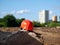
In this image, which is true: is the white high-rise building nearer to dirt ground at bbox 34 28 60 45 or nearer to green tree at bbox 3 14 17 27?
green tree at bbox 3 14 17 27

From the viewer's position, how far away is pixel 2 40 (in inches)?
73.9

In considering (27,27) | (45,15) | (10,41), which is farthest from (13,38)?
(45,15)

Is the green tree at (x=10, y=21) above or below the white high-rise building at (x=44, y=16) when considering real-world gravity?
below

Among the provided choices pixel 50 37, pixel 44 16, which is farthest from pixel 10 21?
pixel 44 16

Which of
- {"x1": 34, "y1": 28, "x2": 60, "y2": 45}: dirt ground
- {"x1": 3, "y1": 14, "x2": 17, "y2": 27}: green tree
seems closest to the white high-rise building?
{"x1": 3, "y1": 14, "x2": 17, "y2": 27}: green tree

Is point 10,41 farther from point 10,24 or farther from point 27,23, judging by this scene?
point 10,24

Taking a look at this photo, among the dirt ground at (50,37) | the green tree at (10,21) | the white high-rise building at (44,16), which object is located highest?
the white high-rise building at (44,16)

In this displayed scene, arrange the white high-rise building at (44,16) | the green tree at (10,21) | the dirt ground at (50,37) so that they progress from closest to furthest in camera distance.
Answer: the dirt ground at (50,37), the green tree at (10,21), the white high-rise building at (44,16)

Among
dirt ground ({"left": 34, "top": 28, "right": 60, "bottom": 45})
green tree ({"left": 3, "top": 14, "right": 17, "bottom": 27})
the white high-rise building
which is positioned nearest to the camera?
dirt ground ({"left": 34, "top": 28, "right": 60, "bottom": 45})

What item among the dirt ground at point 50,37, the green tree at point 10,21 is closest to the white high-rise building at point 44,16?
the green tree at point 10,21

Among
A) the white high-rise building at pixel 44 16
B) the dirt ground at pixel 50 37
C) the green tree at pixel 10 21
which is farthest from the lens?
the white high-rise building at pixel 44 16

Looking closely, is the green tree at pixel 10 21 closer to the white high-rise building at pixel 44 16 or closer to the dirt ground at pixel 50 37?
the dirt ground at pixel 50 37

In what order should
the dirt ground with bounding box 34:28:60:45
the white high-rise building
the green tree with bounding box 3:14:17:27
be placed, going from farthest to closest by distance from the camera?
the white high-rise building < the green tree with bounding box 3:14:17:27 < the dirt ground with bounding box 34:28:60:45

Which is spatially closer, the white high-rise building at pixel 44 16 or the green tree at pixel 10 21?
the green tree at pixel 10 21
